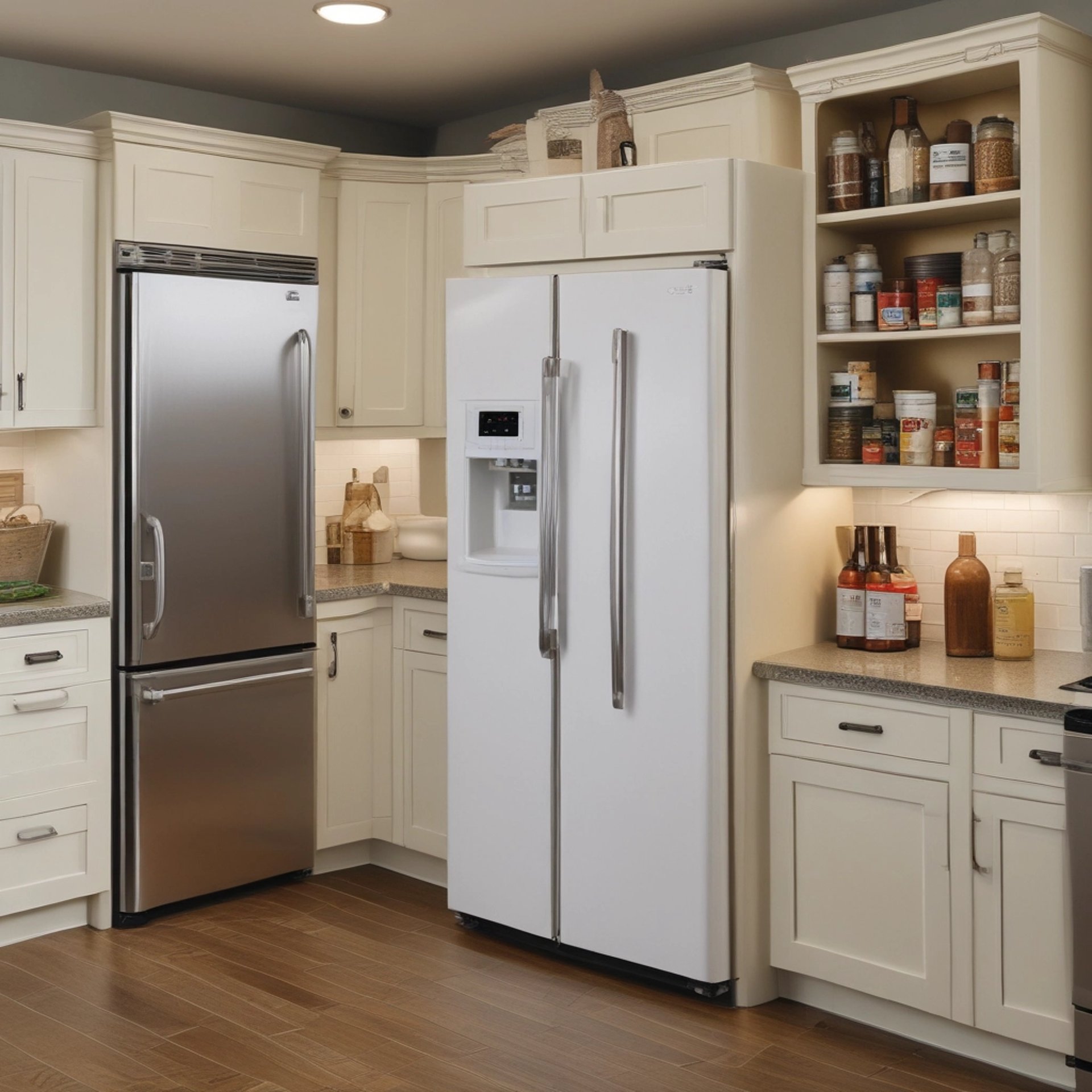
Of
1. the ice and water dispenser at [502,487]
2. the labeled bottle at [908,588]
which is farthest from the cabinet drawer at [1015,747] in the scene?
the ice and water dispenser at [502,487]

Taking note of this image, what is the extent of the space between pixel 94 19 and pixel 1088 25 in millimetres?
2630

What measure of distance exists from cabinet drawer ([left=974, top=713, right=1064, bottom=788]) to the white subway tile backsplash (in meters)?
0.59

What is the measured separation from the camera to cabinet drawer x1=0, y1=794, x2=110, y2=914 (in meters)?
3.80

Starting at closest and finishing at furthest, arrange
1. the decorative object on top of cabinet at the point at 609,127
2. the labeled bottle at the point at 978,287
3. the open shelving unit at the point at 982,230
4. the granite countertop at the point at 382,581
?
1. the open shelving unit at the point at 982,230
2. the labeled bottle at the point at 978,287
3. the decorative object on top of cabinet at the point at 609,127
4. the granite countertop at the point at 382,581

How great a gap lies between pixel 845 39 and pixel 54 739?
298 centimetres

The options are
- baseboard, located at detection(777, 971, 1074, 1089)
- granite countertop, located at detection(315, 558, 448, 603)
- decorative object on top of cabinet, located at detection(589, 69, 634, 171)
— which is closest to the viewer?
baseboard, located at detection(777, 971, 1074, 1089)

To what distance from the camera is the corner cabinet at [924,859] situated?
293 centimetres

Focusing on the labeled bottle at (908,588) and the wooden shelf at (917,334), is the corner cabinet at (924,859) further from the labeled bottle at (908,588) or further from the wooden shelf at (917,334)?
the wooden shelf at (917,334)

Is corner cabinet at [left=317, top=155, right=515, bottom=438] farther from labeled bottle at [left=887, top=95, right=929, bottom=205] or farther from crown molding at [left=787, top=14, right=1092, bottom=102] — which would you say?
labeled bottle at [left=887, top=95, right=929, bottom=205]

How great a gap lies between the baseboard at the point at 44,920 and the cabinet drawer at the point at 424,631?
3.98ft

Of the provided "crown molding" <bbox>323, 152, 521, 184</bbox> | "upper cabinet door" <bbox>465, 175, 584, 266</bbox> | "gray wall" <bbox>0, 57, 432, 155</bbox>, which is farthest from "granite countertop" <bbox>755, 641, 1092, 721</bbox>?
"gray wall" <bbox>0, 57, 432, 155</bbox>

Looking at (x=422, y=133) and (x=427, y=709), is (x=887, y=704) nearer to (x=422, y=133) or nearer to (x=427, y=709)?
(x=427, y=709)

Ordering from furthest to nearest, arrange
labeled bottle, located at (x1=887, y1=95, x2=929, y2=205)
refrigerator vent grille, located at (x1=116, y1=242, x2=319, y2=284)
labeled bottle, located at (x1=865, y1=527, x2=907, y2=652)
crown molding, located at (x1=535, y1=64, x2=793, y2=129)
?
1. refrigerator vent grille, located at (x1=116, y1=242, x2=319, y2=284)
2. crown molding, located at (x1=535, y1=64, x2=793, y2=129)
3. labeled bottle, located at (x1=865, y1=527, x2=907, y2=652)
4. labeled bottle, located at (x1=887, y1=95, x2=929, y2=205)

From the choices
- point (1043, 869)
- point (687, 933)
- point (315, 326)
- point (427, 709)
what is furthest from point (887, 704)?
point (315, 326)
